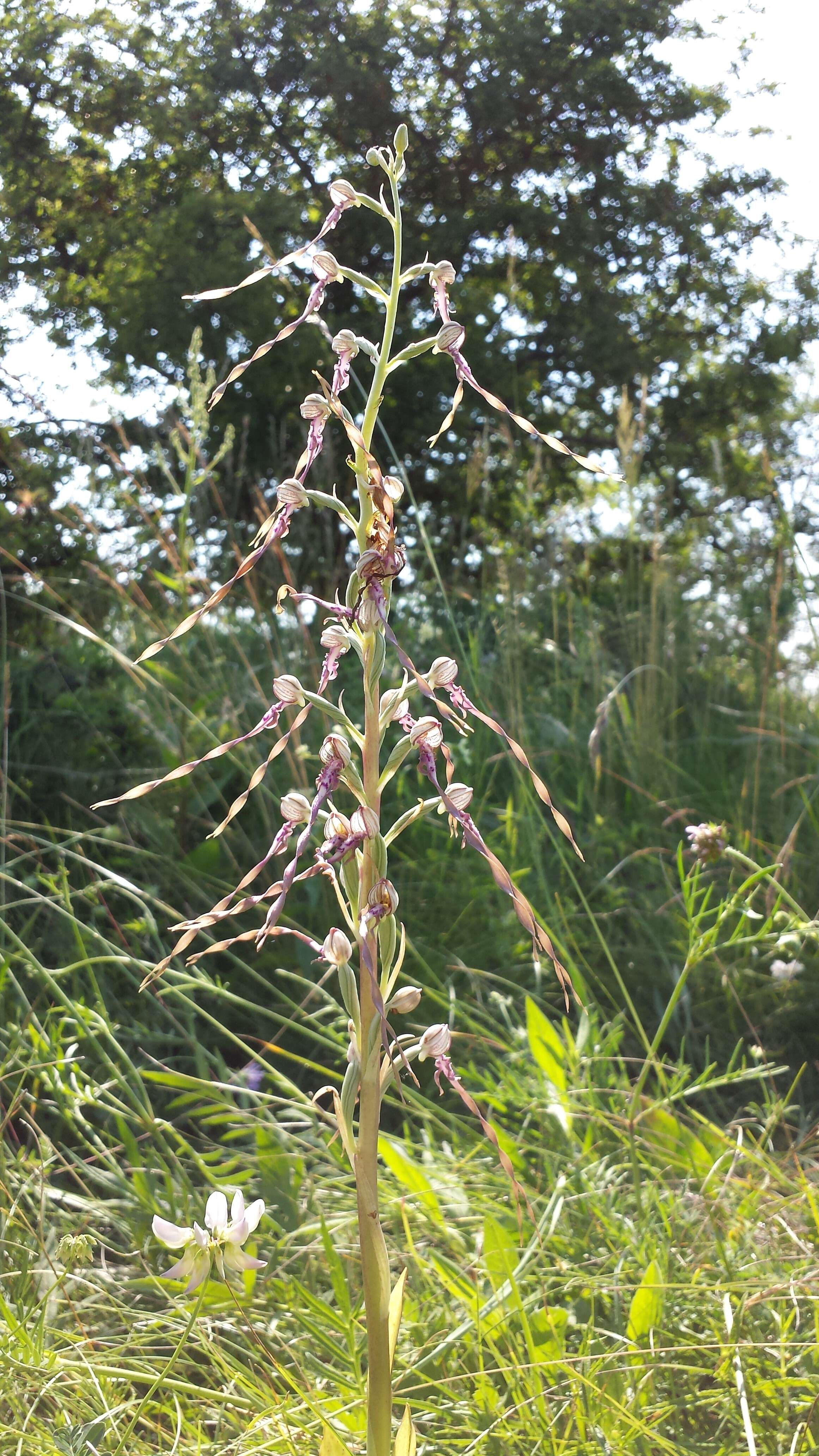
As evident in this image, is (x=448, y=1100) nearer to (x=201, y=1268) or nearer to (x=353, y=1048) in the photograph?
(x=201, y=1268)

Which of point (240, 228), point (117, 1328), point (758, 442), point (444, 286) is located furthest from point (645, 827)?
point (758, 442)

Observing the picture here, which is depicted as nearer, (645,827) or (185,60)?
(645,827)

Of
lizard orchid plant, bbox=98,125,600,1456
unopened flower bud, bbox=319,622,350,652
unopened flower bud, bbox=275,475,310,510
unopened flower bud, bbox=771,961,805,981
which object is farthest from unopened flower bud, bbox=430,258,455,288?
unopened flower bud, bbox=771,961,805,981

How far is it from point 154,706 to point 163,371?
780cm

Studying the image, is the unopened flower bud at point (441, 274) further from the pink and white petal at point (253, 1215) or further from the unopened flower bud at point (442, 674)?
the pink and white petal at point (253, 1215)

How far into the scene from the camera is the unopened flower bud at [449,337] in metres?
0.99

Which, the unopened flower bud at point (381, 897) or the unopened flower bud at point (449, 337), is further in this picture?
the unopened flower bud at point (449, 337)

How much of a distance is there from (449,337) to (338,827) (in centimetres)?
47

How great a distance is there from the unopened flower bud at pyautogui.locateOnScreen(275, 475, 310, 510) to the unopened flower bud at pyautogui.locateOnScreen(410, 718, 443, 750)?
22 cm

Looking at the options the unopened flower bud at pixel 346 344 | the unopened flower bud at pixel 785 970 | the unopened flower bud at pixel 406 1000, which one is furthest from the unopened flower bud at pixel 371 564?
the unopened flower bud at pixel 785 970

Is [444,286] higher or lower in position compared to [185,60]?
lower

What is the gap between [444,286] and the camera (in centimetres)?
102

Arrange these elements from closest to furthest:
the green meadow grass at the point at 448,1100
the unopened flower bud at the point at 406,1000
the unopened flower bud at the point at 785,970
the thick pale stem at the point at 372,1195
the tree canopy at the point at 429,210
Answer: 1. the thick pale stem at the point at 372,1195
2. the unopened flower bud at the point at 406,1000
3. the green meadow grass at the point at 448,1100
4. the unopened flower bud at the point at 785,970
5. the tree canopy at the point at 429,210

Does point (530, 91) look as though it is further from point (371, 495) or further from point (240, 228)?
point (371, 495)
